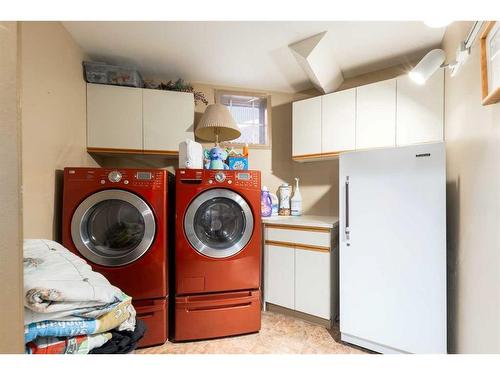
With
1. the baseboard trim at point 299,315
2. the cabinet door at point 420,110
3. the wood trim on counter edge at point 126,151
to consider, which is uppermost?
the cabinet door at point 420,110

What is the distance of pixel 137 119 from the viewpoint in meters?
1.98

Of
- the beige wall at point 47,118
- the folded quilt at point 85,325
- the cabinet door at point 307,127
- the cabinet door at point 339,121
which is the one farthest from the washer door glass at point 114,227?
the cabinet door at point 339,121

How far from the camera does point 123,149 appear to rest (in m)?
1.97

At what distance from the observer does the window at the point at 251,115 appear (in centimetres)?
253

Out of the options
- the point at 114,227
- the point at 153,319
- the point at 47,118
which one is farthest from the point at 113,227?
the point at 47,118

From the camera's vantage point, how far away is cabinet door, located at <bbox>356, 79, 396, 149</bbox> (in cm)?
176

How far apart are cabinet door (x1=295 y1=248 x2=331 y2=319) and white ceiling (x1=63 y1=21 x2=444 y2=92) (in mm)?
1690

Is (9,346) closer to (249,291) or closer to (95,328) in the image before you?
(95,328)

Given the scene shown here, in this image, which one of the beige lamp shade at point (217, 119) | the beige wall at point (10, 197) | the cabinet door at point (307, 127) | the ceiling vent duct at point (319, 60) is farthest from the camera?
the cabinet door at point (307, 127)

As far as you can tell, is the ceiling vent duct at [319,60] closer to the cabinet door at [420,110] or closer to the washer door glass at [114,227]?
the cabinet door at [420,110]

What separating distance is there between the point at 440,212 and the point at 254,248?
1198mm

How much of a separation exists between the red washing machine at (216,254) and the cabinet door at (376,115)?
3.28 ft

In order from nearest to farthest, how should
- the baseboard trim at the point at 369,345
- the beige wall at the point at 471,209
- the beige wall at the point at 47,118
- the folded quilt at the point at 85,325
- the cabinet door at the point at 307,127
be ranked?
1. the folded quilt at the point at 85,325
2. the beige wall at the point at 471,209
3. the beige wall at the point at 47,118
4. the baseboard trim at the point at 369,345
5. the cabinet door at the point at 307,127

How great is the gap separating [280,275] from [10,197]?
1857 millimetres
